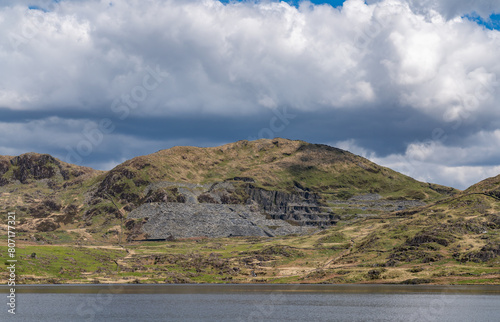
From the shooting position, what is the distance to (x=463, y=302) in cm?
13462

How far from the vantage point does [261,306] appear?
443ft

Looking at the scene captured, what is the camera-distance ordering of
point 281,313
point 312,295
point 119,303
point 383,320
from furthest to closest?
point 312,295
point 119,303
point 281,313
point 383,320

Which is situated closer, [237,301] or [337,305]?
[337,305]

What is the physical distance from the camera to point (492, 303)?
5030 inches

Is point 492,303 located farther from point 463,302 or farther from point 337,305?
point 337,305

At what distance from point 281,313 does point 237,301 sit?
27637 mm

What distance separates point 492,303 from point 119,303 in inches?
3988

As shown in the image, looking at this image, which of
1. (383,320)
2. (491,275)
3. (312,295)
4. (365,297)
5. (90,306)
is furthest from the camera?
(491,275)

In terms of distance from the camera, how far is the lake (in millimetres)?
→ 112625

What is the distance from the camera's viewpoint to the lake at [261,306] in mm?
112625

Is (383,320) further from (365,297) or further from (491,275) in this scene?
(491,275)

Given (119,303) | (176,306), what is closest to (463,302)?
(176,306)

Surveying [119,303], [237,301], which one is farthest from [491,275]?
[119,303]

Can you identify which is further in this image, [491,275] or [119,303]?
[491,275]
